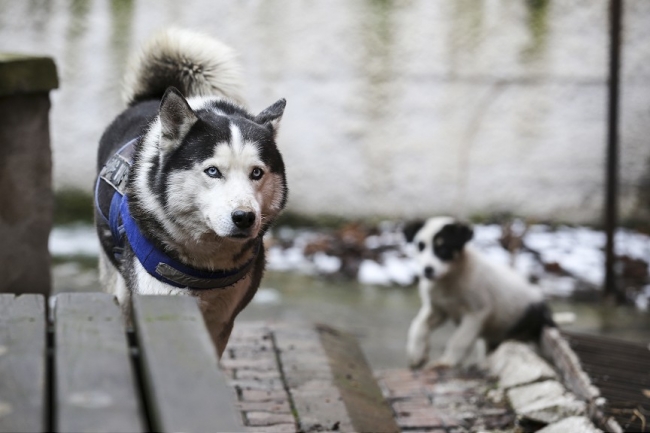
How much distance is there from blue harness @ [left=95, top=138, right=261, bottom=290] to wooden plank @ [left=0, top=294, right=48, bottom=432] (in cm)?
81

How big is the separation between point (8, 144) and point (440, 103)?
4089mm

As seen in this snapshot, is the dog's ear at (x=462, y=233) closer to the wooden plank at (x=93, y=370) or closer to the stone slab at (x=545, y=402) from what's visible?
the stone slab at (x=545, y=402)

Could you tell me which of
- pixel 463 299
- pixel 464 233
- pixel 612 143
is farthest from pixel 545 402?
pixel 612 143

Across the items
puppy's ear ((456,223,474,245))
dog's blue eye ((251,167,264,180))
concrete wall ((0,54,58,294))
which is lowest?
puppy's ear ((456,223,474,245))

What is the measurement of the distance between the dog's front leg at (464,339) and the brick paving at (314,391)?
0.22 meters

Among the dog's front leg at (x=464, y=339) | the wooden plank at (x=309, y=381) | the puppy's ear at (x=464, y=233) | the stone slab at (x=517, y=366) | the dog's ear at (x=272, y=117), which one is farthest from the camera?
the puppy's ear at (x=464, y=233)

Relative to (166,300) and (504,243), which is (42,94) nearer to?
(166,300)

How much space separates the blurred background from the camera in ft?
24.3

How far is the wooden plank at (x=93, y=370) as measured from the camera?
1562mm

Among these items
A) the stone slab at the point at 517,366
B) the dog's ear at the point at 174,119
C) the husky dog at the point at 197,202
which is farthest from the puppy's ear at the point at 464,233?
the dog's ear at the point at 174,119

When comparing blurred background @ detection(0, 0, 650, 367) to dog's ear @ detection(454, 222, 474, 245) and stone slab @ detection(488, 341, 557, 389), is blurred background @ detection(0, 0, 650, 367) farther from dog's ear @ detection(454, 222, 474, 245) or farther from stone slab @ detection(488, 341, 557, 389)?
stone slab @ detection(488, 341, 557, 389)

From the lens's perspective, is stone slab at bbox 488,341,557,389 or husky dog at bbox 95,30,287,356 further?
stone slab at bbox 488,341,557,389

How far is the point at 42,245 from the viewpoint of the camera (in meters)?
4.55

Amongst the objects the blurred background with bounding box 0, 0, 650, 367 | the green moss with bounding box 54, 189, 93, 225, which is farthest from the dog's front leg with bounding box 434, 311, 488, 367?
the green moss with bounding box 54, 189, 93, 225
